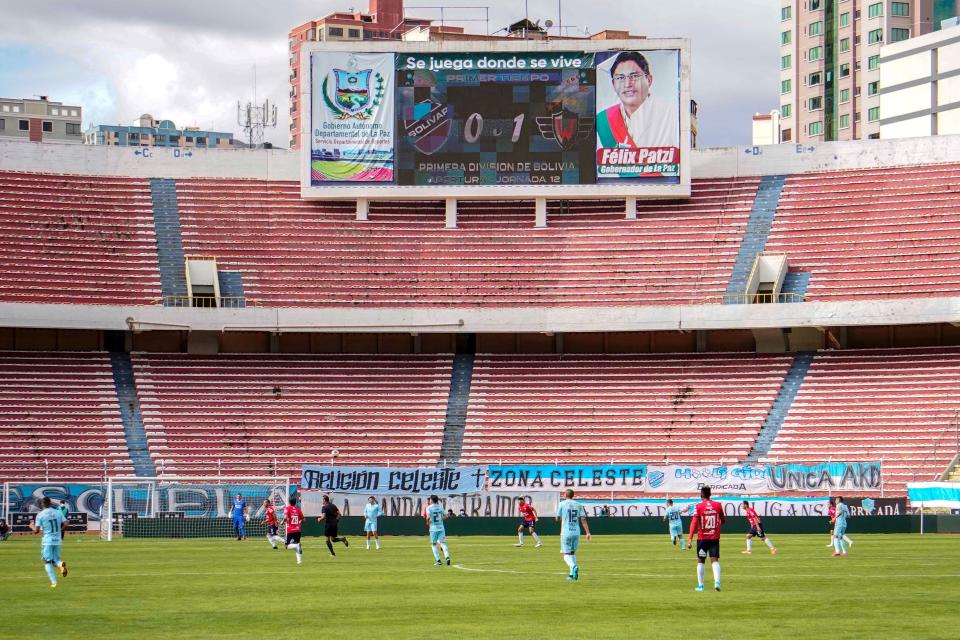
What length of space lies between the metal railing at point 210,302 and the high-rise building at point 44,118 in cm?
10003

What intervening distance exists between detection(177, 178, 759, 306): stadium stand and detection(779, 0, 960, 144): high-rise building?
245ft

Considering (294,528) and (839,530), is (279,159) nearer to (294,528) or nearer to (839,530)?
(294,528)

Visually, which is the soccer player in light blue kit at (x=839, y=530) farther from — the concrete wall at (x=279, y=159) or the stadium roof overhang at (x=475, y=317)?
the concrete wall at (x=279, y=159)

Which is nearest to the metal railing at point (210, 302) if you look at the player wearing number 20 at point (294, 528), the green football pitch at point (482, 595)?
the green football pitch at point (482, 595)

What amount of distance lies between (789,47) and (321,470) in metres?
111

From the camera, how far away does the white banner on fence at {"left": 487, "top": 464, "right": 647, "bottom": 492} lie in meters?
59.2

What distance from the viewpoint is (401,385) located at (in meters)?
68.9

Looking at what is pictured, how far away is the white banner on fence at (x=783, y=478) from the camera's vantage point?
57.4 m

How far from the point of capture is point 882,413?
6341 cm

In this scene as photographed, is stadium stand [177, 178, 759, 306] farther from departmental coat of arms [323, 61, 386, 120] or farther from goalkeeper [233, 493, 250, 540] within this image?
goalkeeper [233, 493, 250, 540]

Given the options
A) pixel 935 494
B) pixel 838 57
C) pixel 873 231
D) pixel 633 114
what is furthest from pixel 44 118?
pixel 935 494

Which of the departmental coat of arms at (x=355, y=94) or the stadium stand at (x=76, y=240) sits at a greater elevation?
the departmental coat of arms at (x=355, y=94)

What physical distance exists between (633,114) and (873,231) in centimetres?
1374

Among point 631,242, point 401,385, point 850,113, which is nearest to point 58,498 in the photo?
point 401,385
